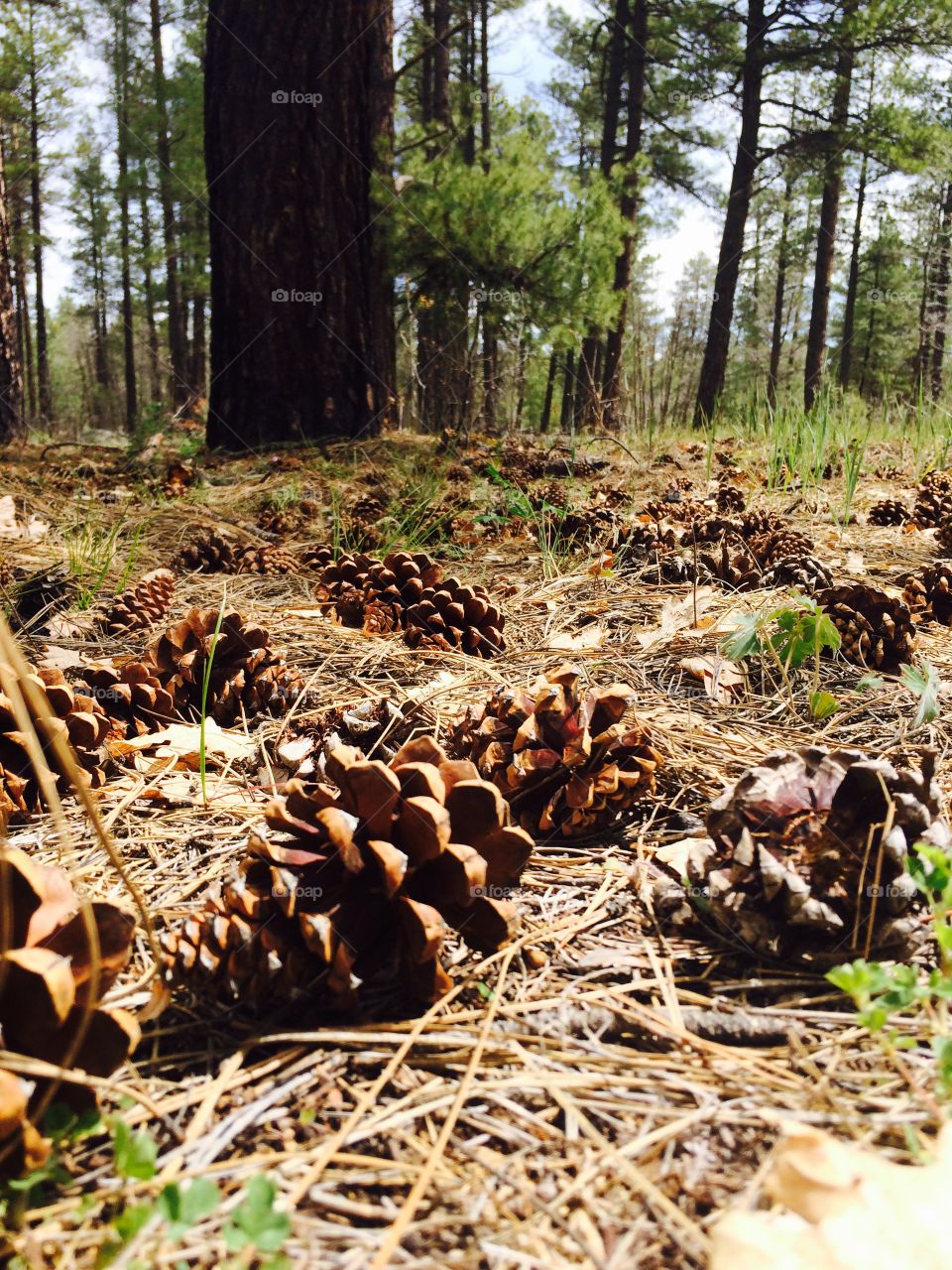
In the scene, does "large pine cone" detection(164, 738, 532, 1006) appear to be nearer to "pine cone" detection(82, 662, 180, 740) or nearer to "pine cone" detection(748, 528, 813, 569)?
"pine cone" detection(82, 662, 180, 740)

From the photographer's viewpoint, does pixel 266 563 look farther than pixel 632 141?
No

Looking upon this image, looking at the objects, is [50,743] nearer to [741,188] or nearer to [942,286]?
[741,188]

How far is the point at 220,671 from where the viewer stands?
1523 millimetres

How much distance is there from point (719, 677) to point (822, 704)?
0.70ft

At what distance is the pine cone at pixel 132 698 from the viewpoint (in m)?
1.40

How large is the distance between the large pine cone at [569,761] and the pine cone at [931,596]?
1.19 metres

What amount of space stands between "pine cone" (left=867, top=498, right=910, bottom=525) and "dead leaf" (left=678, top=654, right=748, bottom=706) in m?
1.80

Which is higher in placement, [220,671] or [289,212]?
[289,212]

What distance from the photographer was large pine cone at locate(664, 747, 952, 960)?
0.81 meters

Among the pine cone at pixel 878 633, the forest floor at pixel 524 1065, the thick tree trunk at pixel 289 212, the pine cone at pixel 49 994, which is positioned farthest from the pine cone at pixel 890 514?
the pine cone at pixel 49 994

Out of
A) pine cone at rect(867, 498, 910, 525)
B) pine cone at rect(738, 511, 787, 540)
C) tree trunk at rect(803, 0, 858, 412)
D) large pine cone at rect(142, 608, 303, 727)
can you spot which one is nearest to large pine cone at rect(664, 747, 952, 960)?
large pine cone at rect(142, 608, 303, 727)

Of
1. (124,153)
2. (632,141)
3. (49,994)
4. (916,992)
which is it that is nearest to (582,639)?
(916,992)

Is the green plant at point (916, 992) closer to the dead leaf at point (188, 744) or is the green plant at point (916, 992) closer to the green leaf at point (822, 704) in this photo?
the green leaf at point (822, 704)

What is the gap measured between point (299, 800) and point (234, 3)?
14.9 ft
